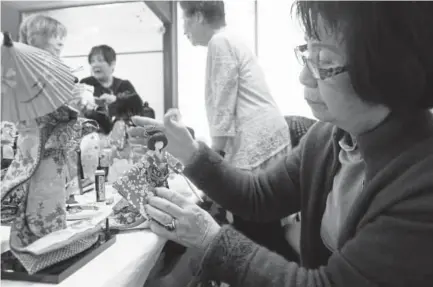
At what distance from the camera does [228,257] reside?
0.55 meters

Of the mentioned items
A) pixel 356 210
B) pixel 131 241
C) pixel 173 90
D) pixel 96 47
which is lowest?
pixel 131 241

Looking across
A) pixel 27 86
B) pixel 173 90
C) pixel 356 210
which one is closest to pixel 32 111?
pixel 27 86

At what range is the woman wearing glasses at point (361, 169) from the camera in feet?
1.51

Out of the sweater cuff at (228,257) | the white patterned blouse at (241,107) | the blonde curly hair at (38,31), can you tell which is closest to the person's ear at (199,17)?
the white patterned blouse at (241,107)

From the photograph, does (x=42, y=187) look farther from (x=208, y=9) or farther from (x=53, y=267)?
(x=208, y=9)

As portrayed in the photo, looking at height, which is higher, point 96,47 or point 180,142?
point 96,47

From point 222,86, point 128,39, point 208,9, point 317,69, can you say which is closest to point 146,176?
point 317,69

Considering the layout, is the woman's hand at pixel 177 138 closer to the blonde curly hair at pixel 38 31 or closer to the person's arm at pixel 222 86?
the blonde curly hair at pixel 38 31

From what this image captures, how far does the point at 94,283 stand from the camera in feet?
1.81

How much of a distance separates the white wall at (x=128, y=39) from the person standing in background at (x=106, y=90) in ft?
0.30

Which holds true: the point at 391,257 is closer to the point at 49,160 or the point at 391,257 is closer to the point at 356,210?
the point at 356,210

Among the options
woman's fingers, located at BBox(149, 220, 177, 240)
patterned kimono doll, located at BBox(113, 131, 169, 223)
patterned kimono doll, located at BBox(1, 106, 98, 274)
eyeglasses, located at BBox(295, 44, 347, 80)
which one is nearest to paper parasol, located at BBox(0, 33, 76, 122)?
patterned kimono doll, located at BBox(1, 106, 98, 274)

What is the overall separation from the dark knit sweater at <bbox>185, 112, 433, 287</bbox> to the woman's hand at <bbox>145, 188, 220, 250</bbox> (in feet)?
0.13

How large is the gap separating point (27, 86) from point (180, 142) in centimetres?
36
